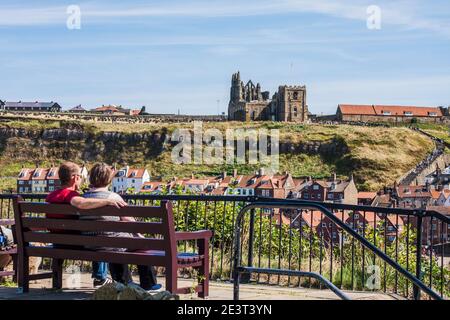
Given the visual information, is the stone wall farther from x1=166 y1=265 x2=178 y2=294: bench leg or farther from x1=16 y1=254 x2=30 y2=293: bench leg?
x1=166 y1=265 x2=178 y2=294: bench leg

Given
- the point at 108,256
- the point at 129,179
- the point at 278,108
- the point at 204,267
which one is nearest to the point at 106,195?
the point at 108,256

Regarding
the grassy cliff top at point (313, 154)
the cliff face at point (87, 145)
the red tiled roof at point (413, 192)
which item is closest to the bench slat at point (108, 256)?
the red tiled roof at point (413, 192)

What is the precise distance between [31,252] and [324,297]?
303 centimetres

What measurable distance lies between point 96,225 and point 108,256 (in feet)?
1.00

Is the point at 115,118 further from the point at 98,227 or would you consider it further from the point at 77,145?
the point at 98,227

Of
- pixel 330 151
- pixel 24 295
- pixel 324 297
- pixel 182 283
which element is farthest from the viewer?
pixel 330 151

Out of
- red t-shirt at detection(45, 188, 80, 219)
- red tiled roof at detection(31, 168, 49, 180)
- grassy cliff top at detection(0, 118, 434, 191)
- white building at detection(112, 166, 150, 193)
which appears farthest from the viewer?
grassy cliff top at detection(0, 118, 434, 191)

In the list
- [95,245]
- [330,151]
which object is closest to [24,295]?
[95,245]

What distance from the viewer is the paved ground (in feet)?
24.2

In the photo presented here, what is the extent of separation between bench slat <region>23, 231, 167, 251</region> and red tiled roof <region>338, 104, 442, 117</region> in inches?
6369

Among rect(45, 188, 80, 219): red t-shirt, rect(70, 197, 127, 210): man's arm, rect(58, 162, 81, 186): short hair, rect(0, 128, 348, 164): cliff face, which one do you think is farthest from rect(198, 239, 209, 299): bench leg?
rect(0, 128, 348, 164): cliff face

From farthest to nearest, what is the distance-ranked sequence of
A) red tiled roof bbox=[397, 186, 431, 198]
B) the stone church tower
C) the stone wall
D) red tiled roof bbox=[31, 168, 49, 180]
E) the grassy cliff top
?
the stone church tower
the stone wall
the grassy cliff top
red tiled roof bbox=[31, 168, 49, 180]
red tiled roof bbox=[397, 186, 431, 198]
